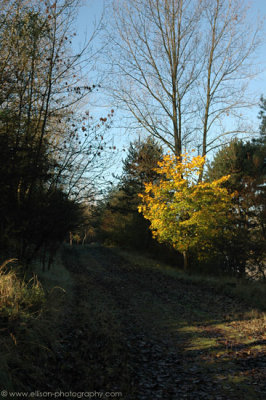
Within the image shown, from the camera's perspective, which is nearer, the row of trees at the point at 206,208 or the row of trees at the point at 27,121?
the row of trees at the point at 27,121

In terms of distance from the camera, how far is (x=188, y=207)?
14.7m

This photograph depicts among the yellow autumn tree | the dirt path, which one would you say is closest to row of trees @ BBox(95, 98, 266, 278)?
the yellow autumn tree

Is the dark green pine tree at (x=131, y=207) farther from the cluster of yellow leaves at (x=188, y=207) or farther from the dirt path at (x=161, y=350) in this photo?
the dirt path at (x=161, y=350)

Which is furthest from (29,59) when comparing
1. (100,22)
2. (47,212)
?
(47,212)

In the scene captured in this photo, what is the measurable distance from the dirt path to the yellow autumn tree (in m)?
4.99

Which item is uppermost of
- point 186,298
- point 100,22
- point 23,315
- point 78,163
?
point 100,22

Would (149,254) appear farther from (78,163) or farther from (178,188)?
(78,163)

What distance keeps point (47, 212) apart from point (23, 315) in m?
3.64

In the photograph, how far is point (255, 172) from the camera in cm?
2072

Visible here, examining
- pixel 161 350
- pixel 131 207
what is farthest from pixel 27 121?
pixel 131 207

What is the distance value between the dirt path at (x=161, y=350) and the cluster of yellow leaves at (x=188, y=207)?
498 cm

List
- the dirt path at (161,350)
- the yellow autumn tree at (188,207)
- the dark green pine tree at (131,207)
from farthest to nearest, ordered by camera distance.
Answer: the dark green pine tree at (131,207), the yellow autumn tree at (188,207), the dirt path at (161,350)

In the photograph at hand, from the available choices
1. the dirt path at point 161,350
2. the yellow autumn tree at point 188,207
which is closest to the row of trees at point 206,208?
the yellow autumn tree at point 188,207

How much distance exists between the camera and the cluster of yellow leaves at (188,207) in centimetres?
1484
